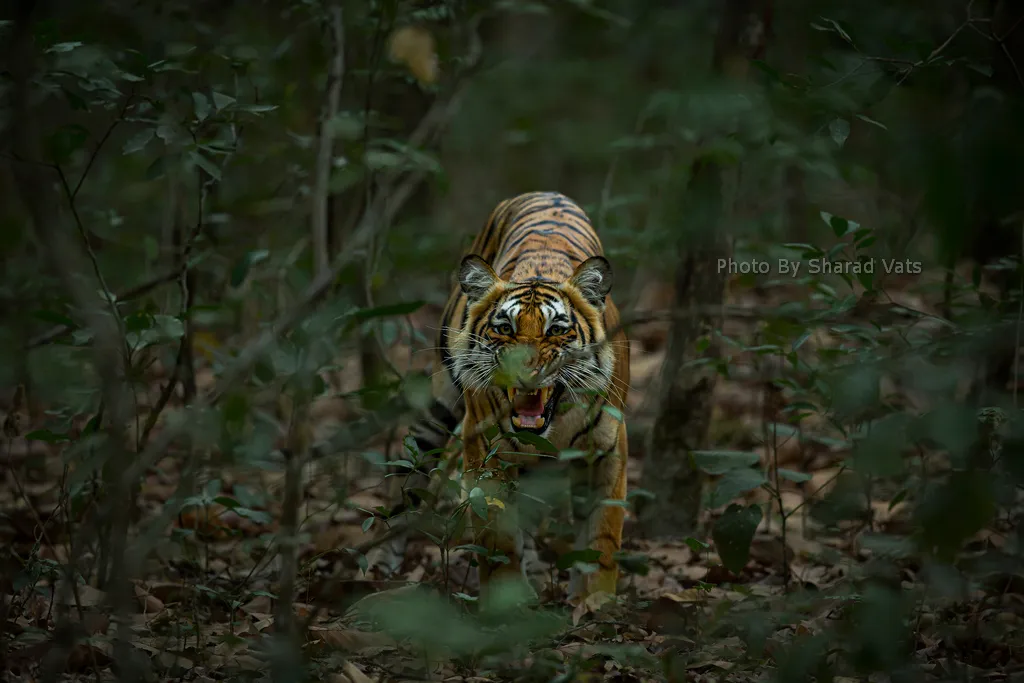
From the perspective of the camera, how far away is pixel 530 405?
381cm

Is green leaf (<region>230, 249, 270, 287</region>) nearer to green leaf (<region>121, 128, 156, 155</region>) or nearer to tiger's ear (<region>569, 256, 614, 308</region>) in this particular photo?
green leaf (<region>121, 128, 156, 155</region>)

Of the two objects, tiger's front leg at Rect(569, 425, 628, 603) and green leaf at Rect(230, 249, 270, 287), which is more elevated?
green leaf at Rect(230, 249, 270, 287)

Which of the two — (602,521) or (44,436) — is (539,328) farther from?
(44,436)

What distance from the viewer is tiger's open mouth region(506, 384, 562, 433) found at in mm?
3742

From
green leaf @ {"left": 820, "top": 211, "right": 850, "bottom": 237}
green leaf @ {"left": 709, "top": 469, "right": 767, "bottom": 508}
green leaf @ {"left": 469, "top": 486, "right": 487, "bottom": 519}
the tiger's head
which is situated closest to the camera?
green leaf @ {"left": 709, "top": 469, "right": 767, "bottom": 508}

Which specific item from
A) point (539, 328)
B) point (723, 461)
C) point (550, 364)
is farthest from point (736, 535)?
point (539, 328)

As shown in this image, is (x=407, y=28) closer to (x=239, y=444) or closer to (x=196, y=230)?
(x=196, y=230)

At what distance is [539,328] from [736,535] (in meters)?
1.42

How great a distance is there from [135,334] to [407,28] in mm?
2249

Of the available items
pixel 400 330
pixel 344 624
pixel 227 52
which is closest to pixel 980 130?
pixel 344 624

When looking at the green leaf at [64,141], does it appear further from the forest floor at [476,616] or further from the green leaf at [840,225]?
the green leaf at [840,225]

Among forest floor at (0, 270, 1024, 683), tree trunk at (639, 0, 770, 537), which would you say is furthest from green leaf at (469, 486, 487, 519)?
tree trunk at (639, 0, 770, 537)

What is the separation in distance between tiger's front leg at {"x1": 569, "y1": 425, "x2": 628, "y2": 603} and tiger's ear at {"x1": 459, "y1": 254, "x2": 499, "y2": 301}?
2.92 feet

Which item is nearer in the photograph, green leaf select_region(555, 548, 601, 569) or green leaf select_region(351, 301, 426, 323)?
green leaf select_region(351, 301, 426, 323)
